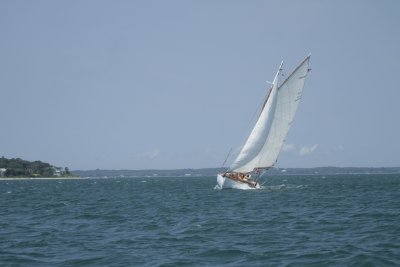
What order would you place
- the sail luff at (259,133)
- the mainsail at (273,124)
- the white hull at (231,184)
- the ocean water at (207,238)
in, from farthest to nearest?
the white hull at (231,184)
the sail luff at (259,133)
the mainsail at (273,124)
the ocean water at (207,238)

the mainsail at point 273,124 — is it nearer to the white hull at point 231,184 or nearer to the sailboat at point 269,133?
the sailboat at point 269,133

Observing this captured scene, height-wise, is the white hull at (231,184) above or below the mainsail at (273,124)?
below

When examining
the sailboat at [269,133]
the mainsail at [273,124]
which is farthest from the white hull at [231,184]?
the mainsail at [273,124]

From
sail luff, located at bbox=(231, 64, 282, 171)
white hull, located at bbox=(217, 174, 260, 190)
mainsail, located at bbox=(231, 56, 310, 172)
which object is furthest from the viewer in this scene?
white hull, located at bbox=(217, 174, 260, 190)

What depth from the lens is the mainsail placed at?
7000 cm

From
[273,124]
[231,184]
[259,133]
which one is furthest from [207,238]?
[231,184]

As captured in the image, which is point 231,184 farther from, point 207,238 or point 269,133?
point 207,238

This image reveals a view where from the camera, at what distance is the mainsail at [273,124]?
70.0 m

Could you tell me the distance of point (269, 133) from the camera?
238ft

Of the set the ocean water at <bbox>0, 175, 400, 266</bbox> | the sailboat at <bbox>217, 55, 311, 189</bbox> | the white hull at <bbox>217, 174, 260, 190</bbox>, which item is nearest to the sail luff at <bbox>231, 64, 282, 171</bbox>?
the sailboat at <bbox>217, 55, 311, 189</bbox>

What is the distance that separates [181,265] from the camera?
1958cm

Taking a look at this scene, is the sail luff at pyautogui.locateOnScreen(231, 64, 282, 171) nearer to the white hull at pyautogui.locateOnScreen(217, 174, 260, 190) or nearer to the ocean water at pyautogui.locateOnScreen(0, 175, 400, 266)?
the white hull at pyautogui.locateOnScreen(217, 174, 260, 190)

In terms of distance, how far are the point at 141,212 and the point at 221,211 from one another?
5.79 m

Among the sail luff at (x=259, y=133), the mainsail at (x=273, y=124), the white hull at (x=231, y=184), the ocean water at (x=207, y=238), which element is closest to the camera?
the ocean water at (x=207, y=238)
